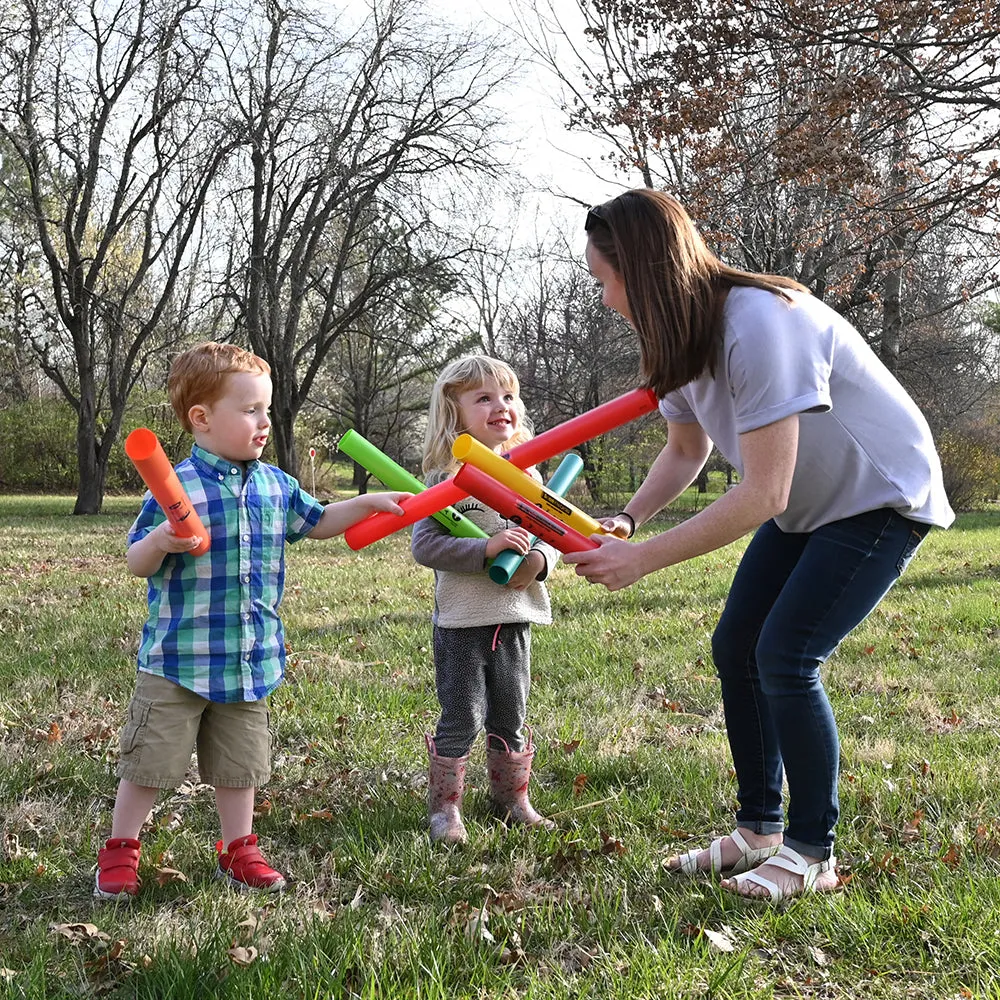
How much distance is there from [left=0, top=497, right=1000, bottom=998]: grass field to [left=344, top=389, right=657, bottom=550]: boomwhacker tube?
1.04 meters

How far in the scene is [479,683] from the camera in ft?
11.3

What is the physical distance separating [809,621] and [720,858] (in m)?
0.86

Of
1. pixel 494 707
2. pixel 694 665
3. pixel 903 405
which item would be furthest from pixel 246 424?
pixel 694 665

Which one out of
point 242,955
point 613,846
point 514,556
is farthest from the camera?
point 613,846

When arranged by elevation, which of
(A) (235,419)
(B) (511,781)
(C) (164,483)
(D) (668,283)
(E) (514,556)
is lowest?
(B) (511,781)

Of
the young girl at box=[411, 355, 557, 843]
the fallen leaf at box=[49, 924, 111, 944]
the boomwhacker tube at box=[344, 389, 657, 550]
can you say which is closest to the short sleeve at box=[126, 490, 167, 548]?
the boomwhacker tube at box=[344, 389, 657, 550]

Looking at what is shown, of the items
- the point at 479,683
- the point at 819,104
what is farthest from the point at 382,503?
the point at 819,104

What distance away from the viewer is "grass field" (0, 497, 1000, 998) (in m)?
2.38

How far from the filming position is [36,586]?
9156 millimetres

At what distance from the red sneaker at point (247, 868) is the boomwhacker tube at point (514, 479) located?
54.1 inches

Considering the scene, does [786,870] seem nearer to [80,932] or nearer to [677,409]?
[677,409]

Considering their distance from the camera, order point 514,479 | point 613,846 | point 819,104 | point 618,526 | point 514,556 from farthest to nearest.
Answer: point 819,104
point 618,526
point 613,846
point 514,556
point 514,479

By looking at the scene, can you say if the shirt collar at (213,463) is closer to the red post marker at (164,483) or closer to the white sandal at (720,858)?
the red post marker at (164,483)

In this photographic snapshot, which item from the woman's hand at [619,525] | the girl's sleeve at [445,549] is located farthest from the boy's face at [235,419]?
the woman's hand at [619,525]
